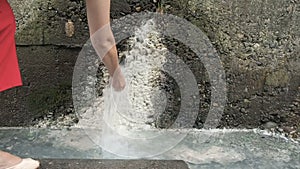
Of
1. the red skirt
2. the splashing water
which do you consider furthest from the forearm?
the splashing water

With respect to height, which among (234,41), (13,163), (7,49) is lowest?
(13,163)

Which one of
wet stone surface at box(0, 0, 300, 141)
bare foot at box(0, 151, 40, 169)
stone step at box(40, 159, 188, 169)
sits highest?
wet stone surface at box(0, 0, 300, 141)

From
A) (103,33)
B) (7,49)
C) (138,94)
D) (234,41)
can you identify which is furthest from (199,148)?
(7,49)

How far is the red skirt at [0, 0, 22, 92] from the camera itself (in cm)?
175

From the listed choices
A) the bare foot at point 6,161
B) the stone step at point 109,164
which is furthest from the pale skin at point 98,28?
the stone step at point 109,164

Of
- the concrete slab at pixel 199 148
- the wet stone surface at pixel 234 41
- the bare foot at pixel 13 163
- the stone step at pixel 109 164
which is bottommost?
the concrete slab at pixel 199 148

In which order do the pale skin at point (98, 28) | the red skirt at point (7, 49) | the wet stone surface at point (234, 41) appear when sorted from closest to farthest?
1. the red skirt at point (7, 49)
2. the pale skin at point (98, 28)
3. the wet stone surface at point (234, 41)

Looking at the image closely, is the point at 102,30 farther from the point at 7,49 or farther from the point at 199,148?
the point at 199,148

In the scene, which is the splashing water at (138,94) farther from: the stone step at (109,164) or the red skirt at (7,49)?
the red skirt at (7,49)

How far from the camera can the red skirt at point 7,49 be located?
1.75 metres

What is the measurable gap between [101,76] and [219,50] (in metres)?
0.61

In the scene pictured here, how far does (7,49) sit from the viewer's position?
1781 mm

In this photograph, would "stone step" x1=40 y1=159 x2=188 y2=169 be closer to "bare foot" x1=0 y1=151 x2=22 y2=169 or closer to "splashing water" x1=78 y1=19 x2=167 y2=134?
"bare foot" x1=0 y1=151 x2=22 y2=169

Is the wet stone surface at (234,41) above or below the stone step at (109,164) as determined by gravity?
above
